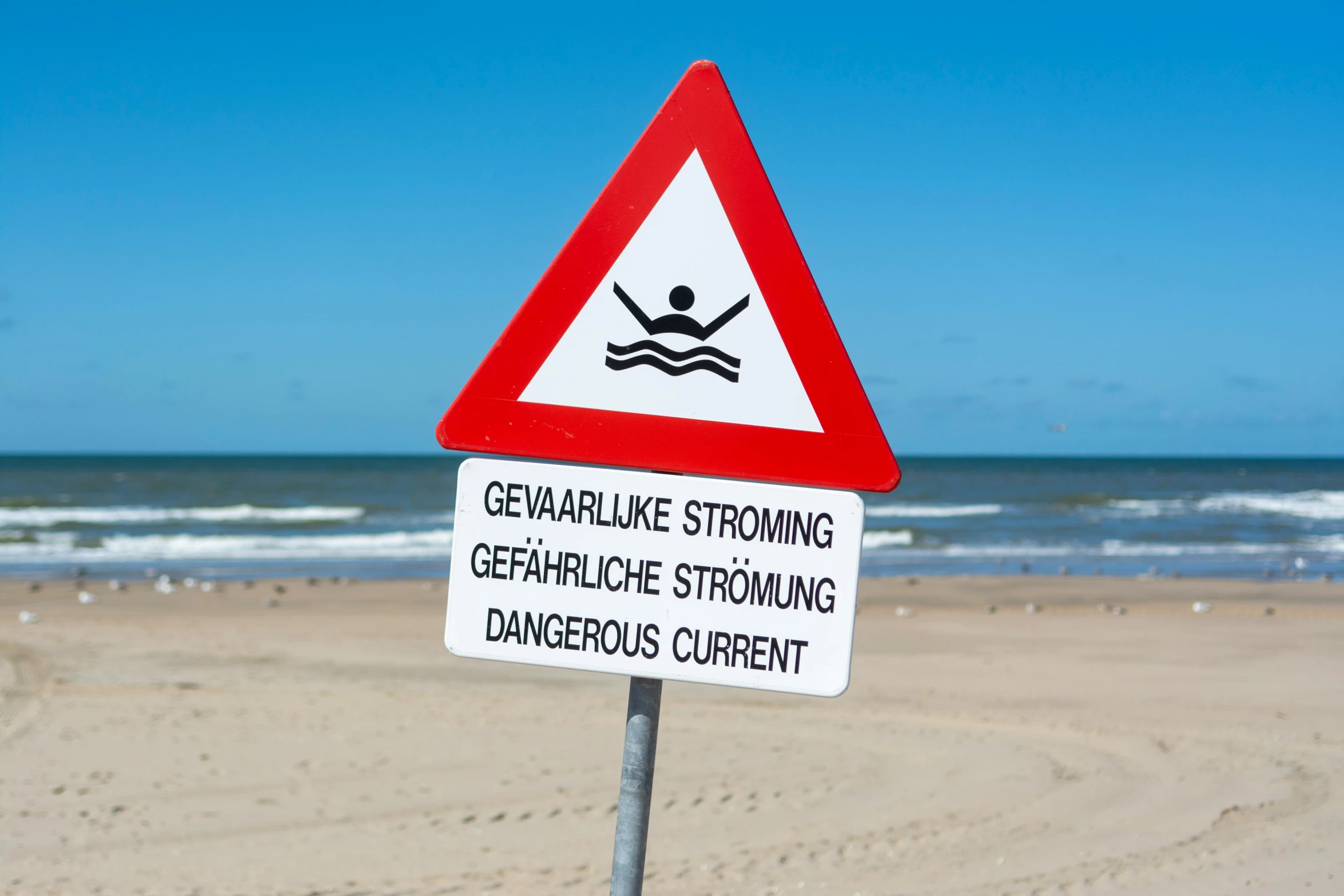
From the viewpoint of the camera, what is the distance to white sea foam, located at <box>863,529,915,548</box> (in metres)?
23.4

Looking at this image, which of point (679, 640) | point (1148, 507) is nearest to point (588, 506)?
point (679, 640)

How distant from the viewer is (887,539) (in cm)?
2417

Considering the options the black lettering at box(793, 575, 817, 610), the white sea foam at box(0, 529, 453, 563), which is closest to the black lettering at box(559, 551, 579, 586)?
the black lettering at box(793, 575, 817, 610)

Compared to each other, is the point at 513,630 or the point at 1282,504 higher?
the point at 1282,504

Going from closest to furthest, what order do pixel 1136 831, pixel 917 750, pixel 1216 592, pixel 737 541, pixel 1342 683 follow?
1. pixel 737 541
2. pixel 1136 831
3. pixel 917 750
4. pixel 1342 683
5. pixel 1216 592

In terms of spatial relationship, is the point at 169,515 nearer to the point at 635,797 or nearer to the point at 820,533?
the point at 635,797

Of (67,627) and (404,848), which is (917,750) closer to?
(404,848)

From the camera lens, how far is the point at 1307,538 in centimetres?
2511

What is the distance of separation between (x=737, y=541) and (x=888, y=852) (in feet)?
11.9

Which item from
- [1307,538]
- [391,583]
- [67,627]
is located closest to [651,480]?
[67,627]

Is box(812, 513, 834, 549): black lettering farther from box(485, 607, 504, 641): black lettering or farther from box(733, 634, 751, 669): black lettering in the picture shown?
box(485, 607, 504, 641): black lettering

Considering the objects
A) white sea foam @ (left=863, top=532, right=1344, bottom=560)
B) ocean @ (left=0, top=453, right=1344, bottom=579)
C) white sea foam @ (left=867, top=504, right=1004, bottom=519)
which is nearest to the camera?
ocean @ (left=0, top=453, right=1344, bottom=579)

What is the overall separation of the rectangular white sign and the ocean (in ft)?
43.6

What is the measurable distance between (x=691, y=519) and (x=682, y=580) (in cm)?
9
